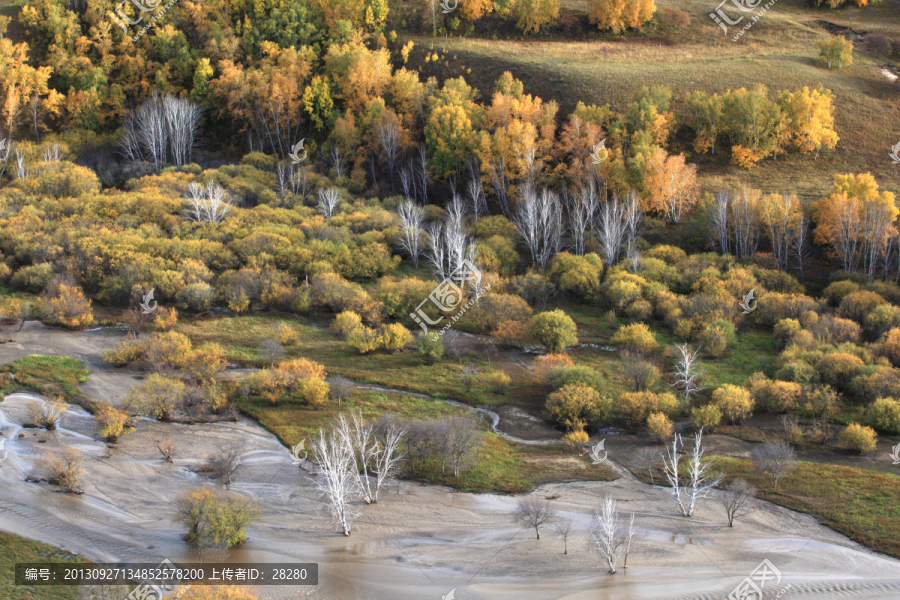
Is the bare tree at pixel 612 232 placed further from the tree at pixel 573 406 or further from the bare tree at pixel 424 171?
the tree at pixel 573 406

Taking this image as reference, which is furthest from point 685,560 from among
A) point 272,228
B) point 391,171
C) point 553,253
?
point 391,171

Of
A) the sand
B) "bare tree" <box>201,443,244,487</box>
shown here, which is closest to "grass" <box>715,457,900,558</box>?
the sand

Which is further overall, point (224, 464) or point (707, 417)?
point (707, 417)

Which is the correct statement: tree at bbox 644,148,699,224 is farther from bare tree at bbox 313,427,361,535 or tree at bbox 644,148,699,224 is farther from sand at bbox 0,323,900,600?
bare tree at bbox 313,427,361,535

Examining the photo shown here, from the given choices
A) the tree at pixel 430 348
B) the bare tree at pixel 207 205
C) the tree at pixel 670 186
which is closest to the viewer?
the tree at pixel 430 348

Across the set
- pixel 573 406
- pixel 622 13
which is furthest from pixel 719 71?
pixel 573 406

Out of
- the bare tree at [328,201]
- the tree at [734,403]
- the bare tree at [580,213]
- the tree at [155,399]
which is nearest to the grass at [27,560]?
the tree at [155,399]

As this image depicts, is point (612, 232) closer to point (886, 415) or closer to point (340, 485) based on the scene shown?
point (886, 415)
